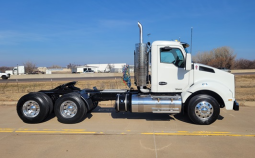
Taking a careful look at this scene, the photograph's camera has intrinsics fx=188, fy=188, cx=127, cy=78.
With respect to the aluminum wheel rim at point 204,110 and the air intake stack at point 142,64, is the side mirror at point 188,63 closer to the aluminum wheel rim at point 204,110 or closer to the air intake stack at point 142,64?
the aluminum wheel rim at point 204,110

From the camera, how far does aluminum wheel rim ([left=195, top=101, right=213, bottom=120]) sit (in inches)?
226

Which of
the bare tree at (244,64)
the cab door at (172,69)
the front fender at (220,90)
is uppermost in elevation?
the bare tree at (244,64)

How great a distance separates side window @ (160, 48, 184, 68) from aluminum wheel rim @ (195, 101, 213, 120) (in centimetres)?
135

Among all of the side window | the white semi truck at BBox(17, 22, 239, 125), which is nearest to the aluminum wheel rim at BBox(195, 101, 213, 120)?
the white semi truck at BBox(17, 22, 239, 125)

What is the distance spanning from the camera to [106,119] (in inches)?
259

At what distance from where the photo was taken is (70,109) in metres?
6.20

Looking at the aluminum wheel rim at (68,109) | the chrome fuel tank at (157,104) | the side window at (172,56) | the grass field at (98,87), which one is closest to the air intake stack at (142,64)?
the chrome fuel tank at (157,104)

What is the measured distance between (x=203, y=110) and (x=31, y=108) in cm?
560

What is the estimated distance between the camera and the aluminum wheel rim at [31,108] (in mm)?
6289

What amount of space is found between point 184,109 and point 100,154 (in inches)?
140

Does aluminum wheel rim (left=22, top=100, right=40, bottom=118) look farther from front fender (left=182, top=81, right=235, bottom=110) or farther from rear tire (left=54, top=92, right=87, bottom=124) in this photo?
front fender (left=182, top=81, right=235, bottom=110)

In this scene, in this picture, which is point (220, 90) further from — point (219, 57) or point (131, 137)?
point (219, 57)

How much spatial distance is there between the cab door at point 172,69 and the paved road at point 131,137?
124 centimetres

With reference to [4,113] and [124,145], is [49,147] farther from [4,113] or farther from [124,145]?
[4,113]
